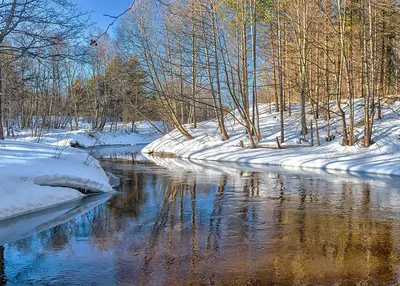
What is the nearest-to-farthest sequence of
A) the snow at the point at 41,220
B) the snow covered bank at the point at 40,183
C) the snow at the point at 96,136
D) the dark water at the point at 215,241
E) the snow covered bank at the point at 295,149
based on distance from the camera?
the dark water at the point at 215,241 < the snow at the point at 41,220 < the snow covered bank at the point at 40,183 < the snow covered bank at the point at 295,149 < the snow at the point at 96,136

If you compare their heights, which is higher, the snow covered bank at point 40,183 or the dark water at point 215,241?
the snow covered bank at point 40,183

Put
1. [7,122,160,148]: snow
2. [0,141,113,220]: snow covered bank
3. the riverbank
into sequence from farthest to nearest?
[7,122,160,148]: snow, the riverbank, [0,141,113,220]: snow covered bank

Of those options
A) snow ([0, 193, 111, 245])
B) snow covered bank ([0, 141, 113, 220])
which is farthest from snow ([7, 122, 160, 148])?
snow ([0, 193, 111, 245])

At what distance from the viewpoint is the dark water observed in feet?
14.3

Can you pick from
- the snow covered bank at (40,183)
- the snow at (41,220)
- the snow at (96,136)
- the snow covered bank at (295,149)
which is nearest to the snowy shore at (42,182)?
the snow covered bank at (40,183)

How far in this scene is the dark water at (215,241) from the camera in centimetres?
435

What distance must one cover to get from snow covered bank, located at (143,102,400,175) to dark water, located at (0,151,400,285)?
20.9ft

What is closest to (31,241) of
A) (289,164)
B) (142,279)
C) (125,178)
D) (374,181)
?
(142,279)

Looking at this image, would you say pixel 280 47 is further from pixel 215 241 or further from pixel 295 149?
pixel 215 241

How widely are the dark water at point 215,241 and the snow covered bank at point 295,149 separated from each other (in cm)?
637

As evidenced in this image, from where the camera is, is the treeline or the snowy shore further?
the treeline

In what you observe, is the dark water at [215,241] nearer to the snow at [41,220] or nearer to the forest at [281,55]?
the snow at [41,220]

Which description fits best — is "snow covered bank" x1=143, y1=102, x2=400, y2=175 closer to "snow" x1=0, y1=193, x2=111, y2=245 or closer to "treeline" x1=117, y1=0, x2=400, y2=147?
"treeline" x1=117, y1=0, x2=400, y2=147

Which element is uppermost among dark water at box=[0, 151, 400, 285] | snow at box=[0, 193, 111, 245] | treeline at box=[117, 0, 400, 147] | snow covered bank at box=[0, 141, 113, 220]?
treeline at box=[117, 0, 400, 147]
